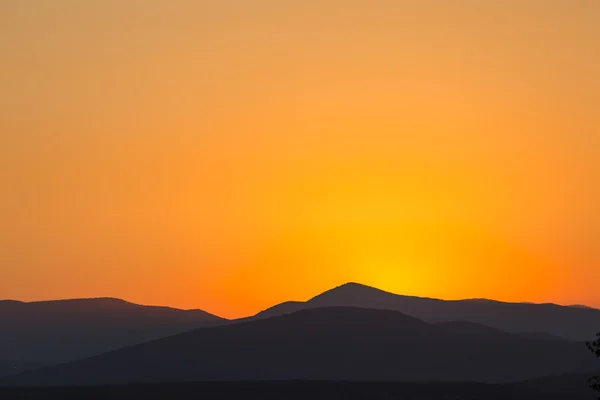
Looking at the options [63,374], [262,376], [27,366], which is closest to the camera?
[262,376]

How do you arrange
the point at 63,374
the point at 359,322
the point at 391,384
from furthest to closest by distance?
the point at 359,322 → the point at 63,374 → the point at 391,384

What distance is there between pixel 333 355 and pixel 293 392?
41.3m

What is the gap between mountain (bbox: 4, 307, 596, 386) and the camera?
120 meters

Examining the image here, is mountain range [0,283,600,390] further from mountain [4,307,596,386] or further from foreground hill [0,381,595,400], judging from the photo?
foreground hill [0,381,595,400]

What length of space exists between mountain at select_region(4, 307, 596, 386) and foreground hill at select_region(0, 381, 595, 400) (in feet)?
93.4

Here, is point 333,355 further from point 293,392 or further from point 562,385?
point 293,392

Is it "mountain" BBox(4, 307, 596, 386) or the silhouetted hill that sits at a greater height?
"mountain" BBox(4, 307, 596, 386)

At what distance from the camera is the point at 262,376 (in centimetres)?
11931

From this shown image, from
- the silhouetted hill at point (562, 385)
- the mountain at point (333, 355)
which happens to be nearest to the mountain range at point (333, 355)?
the mountain at point (333, 355)

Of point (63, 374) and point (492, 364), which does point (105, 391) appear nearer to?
point (63, 374)

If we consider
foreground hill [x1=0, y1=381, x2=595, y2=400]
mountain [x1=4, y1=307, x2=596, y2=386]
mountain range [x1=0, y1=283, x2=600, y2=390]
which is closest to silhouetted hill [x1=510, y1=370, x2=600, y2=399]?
foreground hill [x1=0, y1=381, x2=595, y2=400]

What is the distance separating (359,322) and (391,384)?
50442 mm


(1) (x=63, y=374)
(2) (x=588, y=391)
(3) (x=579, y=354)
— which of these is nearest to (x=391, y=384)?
(2) (x=588, y=391)

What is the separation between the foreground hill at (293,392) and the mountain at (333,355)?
2847 cm
